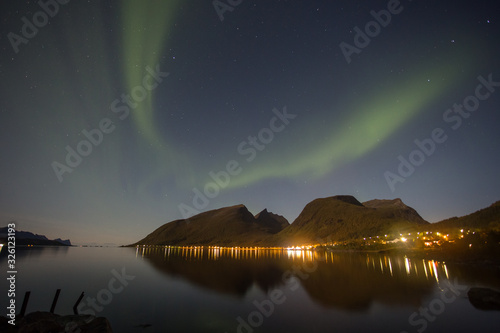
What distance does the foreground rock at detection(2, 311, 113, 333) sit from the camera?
623 inches

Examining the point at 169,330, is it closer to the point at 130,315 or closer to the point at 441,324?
the point at 130,315

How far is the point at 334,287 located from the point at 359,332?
16.3 meters

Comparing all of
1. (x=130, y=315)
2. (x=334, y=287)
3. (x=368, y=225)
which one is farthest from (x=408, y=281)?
(x=368, y=225)

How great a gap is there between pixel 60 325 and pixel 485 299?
34.9 meters

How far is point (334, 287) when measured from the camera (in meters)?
32.8

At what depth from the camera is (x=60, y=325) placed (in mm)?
16625
